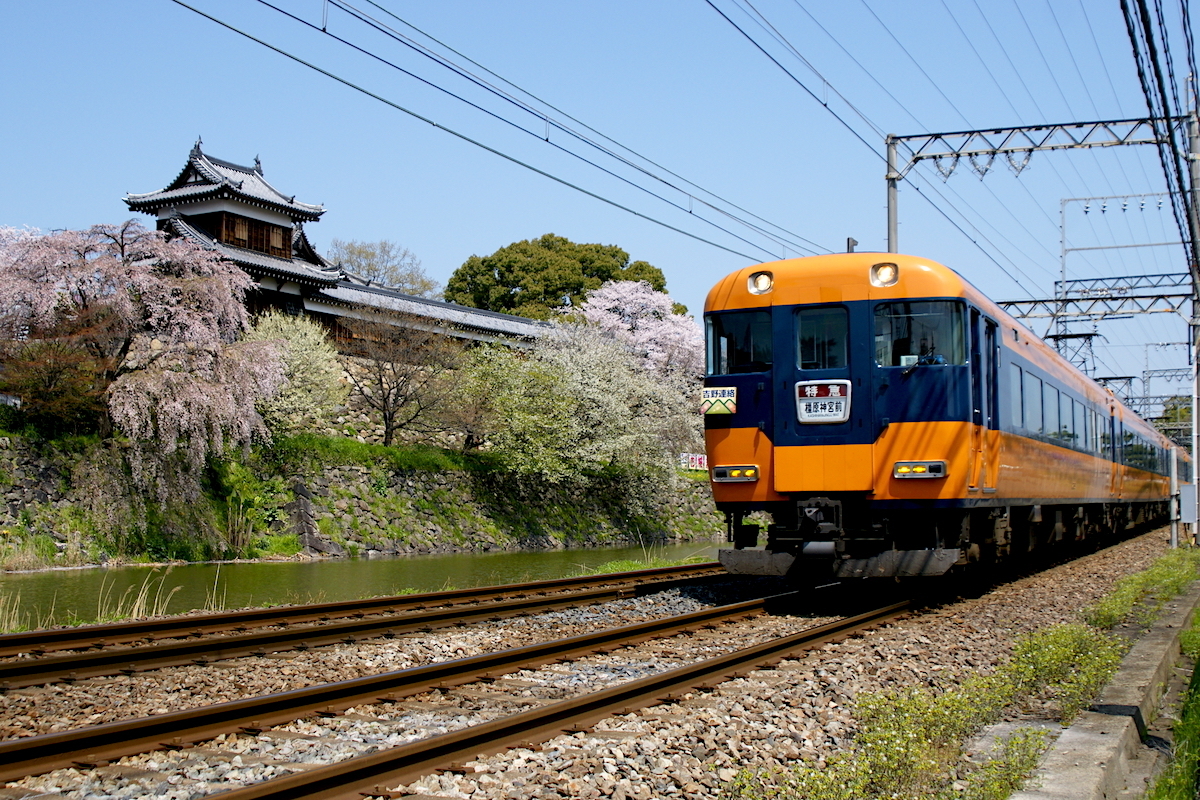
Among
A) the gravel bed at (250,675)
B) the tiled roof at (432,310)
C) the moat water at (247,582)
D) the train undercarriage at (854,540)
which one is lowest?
the moat water at (247,582)

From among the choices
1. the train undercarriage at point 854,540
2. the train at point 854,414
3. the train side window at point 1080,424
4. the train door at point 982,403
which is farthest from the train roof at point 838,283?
the train side window at point 1080,424

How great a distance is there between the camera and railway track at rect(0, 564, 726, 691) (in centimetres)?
644

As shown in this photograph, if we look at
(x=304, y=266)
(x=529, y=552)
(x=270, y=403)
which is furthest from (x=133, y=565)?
(x=304, y=266)

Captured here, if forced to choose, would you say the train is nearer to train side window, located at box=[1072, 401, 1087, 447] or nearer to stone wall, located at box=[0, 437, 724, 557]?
train side window, located at box=[1072, 401, 1087, 447]

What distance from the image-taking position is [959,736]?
5254mm

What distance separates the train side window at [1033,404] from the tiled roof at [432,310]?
22.7 metres

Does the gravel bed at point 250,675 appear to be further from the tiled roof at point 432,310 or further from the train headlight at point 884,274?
the tiled roof at point 432,310

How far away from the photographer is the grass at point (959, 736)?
422 centimetres

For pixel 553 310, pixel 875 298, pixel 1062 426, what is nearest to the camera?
pixel 875 298

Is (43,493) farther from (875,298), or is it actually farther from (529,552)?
(875,298)

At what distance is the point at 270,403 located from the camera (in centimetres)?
2700

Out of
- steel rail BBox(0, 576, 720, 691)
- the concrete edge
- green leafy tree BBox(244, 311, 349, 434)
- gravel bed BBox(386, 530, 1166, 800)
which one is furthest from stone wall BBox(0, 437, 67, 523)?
the concrete edge

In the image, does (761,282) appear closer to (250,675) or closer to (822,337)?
(822,337)

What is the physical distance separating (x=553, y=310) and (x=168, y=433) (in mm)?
28426
